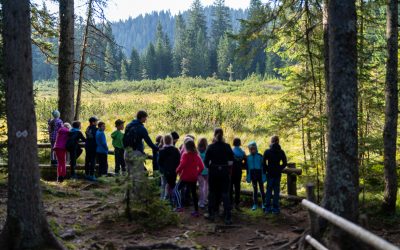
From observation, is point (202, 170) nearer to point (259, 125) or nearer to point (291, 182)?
point (291, 182)

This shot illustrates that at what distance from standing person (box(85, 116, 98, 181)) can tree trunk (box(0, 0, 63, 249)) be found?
20.6ft

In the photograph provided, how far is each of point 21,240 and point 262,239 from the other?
4396 mm

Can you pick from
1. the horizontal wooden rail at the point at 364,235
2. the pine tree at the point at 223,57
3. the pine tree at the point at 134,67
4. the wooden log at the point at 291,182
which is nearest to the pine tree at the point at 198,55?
the pine tree at the point at 223,57

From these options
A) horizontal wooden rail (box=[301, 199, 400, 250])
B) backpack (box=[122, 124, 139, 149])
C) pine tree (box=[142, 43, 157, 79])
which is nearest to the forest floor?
backpack (box=[122, 124, 139, 149])

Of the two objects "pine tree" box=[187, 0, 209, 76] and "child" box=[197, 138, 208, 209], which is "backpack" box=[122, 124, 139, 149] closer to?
"child" box=[197, 138, 208, 209]

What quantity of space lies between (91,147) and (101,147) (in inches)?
11.6

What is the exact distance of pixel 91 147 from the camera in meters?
13.0

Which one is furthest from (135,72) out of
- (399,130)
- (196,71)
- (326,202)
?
(326,202)

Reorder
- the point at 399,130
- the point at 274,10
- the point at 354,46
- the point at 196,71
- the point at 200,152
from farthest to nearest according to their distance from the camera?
the point at 196,71 → the point at 399,130 → the point at 200,152 → the point at 274,10 → the point at 354,46

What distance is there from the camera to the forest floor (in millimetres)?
8016

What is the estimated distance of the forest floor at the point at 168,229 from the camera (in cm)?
802

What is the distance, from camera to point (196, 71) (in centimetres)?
9944

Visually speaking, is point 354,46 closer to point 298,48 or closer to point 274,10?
point 274,10

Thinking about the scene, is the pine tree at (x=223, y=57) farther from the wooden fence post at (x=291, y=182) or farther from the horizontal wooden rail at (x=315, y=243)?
the horizontal wooden rail at (x=315, y=243)
